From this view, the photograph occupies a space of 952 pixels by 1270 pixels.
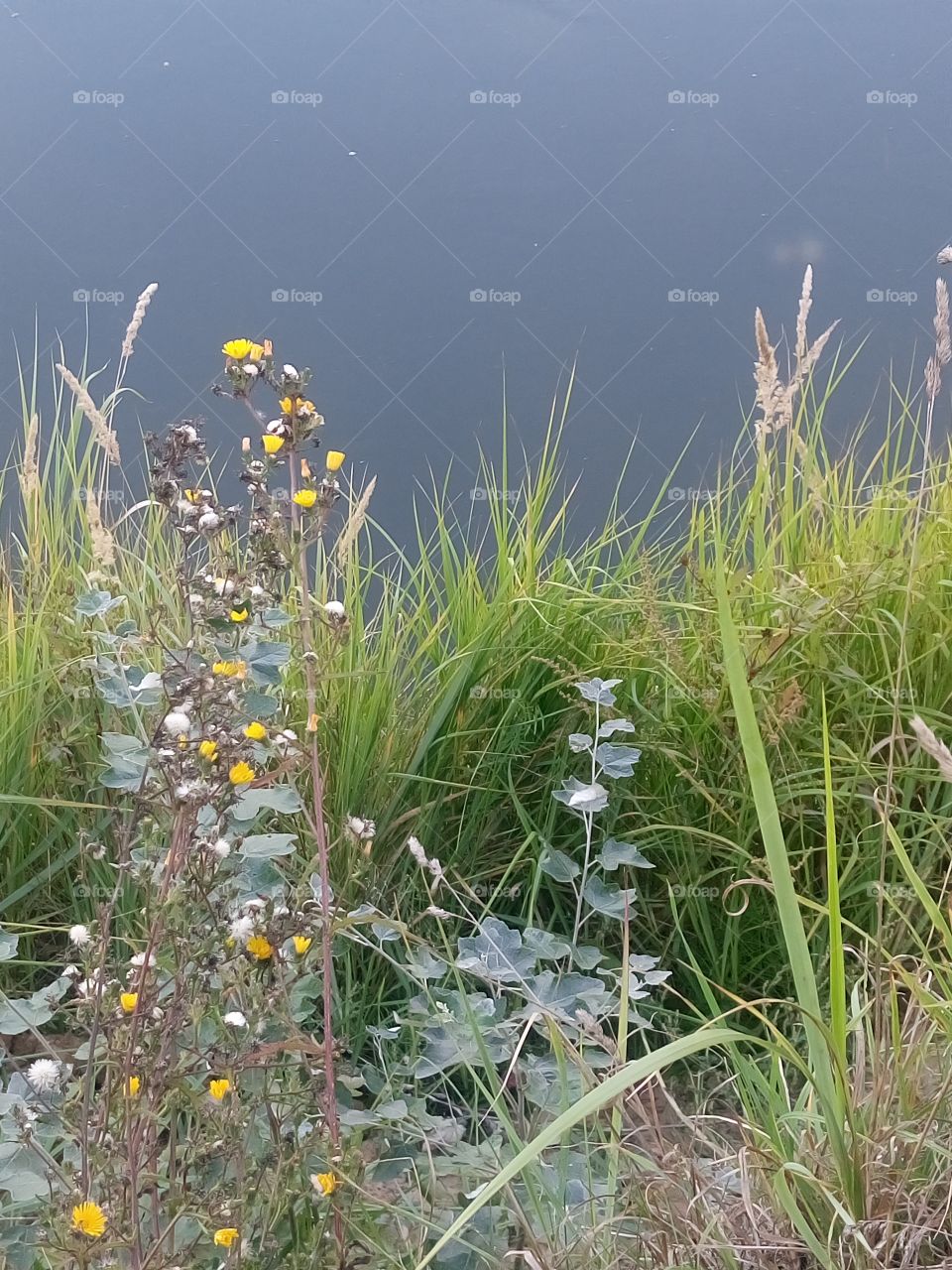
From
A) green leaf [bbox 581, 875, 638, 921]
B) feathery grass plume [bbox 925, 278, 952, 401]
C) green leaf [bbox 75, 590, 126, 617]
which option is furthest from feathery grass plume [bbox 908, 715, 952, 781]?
green leaf [bbox 75, 590, 126, 617]

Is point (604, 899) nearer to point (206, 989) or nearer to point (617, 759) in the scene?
point (617, 759)

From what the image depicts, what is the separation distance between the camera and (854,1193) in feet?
2.57

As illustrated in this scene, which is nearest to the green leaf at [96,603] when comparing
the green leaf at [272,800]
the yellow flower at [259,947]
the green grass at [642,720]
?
the green grass at [642,720]

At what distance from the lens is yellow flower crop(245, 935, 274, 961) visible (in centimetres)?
79

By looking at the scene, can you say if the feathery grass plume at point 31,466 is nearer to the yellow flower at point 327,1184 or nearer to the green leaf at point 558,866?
the green leaf at point 558,866

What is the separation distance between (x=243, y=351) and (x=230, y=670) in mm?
299

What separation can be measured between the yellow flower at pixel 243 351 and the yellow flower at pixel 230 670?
0.92 ft

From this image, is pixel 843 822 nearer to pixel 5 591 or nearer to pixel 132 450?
pixel 5 591

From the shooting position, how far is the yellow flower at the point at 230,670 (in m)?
0.83

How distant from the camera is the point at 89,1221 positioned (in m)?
0.65

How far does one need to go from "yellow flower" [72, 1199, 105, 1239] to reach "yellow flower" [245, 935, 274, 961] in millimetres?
200

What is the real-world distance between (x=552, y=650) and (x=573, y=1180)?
2.65 feet

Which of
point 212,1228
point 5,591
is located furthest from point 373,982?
point 5,591

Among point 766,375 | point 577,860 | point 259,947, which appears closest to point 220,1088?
point 259,947
